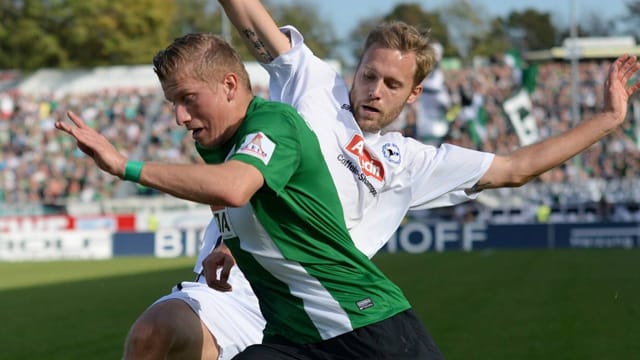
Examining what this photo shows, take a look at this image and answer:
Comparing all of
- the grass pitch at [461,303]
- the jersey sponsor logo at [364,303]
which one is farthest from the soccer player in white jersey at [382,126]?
the grass pitch at [461,303]

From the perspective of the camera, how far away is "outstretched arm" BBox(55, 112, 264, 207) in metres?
3.47

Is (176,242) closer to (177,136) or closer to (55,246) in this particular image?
(55,246)

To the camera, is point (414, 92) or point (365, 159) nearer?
point (365, 159)

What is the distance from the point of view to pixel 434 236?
2858cm

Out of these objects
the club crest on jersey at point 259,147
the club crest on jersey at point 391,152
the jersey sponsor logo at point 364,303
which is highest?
the club crest on jersey at point 259,147

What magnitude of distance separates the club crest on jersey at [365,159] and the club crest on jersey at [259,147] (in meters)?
0.90

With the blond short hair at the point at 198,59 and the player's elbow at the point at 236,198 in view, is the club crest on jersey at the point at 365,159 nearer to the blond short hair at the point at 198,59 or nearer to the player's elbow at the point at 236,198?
the blond short hair at the point at 198,59

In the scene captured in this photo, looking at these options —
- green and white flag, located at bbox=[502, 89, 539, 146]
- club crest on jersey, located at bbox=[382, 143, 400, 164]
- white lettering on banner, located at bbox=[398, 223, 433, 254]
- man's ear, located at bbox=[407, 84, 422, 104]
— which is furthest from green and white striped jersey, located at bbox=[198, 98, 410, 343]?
green and white flag, located at bbox=[502, 89, 539, 146]

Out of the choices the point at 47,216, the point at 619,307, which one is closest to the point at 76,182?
the point at 47,216

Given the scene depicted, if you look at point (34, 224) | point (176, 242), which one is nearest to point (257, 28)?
point (176, 242)

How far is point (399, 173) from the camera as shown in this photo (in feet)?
16.1

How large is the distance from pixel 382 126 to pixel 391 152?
0.49ft

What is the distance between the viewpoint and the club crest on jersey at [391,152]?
4.85m

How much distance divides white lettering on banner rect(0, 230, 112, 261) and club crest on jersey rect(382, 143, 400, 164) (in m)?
25.7
